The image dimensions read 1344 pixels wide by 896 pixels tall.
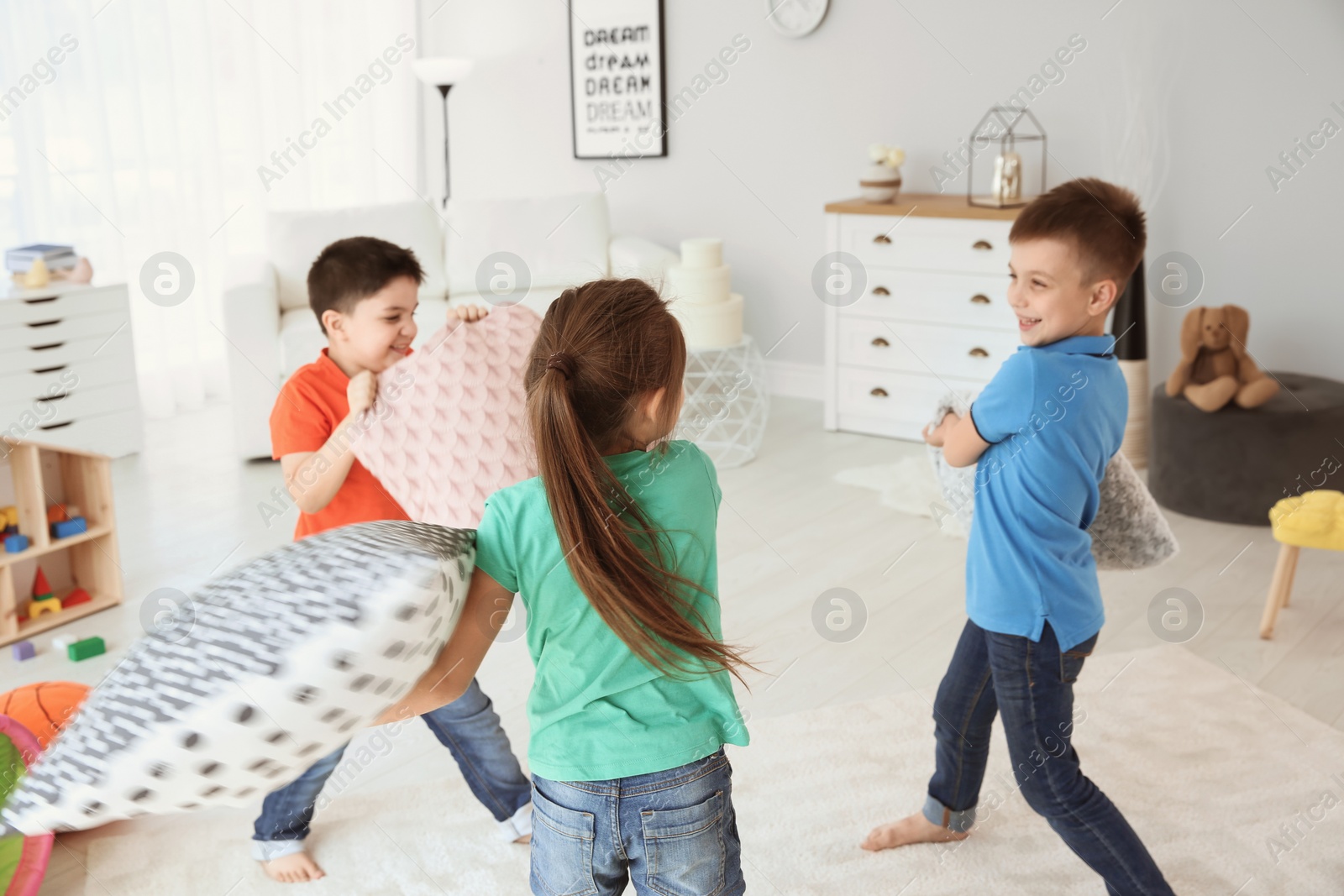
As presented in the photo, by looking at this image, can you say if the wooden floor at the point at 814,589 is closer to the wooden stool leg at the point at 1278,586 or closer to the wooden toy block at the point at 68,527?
the wooden stool leg at the point at 1278,586

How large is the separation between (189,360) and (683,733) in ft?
13.5

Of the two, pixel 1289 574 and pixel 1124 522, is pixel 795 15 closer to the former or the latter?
pixel 1289 574

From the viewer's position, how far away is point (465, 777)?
169 centimetres

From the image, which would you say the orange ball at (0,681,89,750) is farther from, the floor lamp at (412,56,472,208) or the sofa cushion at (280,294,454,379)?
the floor lamp at (412,56,472,208)

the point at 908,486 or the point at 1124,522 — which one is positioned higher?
the point at 1124,522

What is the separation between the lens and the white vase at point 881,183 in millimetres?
3873

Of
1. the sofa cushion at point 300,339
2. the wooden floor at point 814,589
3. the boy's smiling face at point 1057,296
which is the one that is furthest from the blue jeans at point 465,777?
the sofa cushion at point 300,339

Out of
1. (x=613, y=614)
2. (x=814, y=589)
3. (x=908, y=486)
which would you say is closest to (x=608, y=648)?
(x=613, y=614)

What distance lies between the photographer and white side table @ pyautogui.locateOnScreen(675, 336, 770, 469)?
368cm

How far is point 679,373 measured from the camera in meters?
0.99

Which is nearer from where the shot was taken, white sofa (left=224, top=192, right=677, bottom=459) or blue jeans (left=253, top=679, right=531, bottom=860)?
blue jeans (left=253, top=679, right=531, bottom=860)

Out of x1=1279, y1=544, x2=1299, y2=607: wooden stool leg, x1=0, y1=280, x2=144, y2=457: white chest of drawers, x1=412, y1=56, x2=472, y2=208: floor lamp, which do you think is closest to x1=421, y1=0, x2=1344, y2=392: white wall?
x1=412, y1=56, x2=472, y2=208: floor lamp

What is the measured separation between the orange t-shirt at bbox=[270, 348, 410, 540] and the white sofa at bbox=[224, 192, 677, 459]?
228 cm

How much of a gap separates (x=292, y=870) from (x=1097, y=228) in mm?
1439
